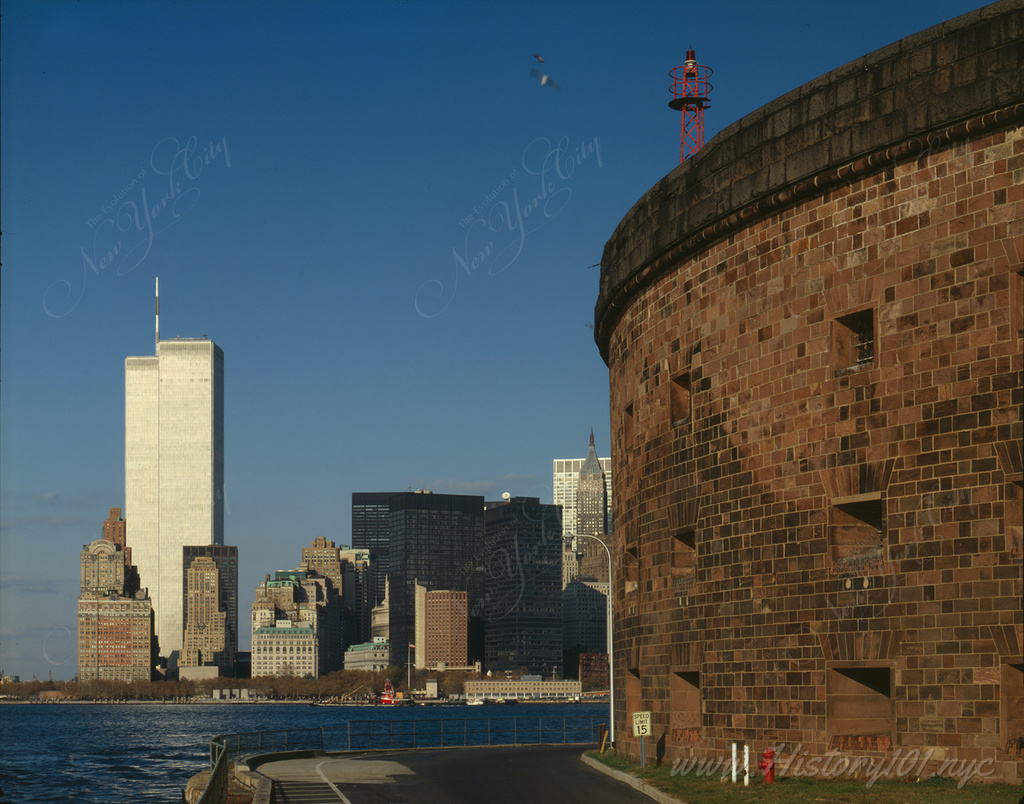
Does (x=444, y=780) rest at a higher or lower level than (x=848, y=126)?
lower

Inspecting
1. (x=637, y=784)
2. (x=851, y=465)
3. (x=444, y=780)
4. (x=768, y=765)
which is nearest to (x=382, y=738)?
(x=444, y=780)

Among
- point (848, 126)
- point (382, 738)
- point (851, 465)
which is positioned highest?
point (848, 126)

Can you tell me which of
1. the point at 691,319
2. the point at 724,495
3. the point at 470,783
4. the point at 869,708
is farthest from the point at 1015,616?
the point at 470,783

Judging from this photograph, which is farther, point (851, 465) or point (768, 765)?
point (768, 765)

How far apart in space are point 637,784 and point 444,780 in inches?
260

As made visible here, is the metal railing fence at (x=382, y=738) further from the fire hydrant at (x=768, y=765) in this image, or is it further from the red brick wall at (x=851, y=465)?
the red brick wall at (x=851, y=465)

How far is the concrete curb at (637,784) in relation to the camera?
23675 mm

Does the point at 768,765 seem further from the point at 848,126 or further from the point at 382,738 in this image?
the point at 382,738

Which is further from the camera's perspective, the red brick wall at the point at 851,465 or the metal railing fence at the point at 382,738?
the metal railing fence at the point at 382,738

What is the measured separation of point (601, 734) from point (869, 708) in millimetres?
18892

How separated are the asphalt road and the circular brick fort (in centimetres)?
267

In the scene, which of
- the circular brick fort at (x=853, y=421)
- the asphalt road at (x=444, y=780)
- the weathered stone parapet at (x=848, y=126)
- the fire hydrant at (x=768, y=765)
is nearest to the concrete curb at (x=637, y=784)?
the asphalt road at (x=444, y=780)

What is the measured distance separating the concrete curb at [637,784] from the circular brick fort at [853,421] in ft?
3.84

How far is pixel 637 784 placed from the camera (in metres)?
26.9
